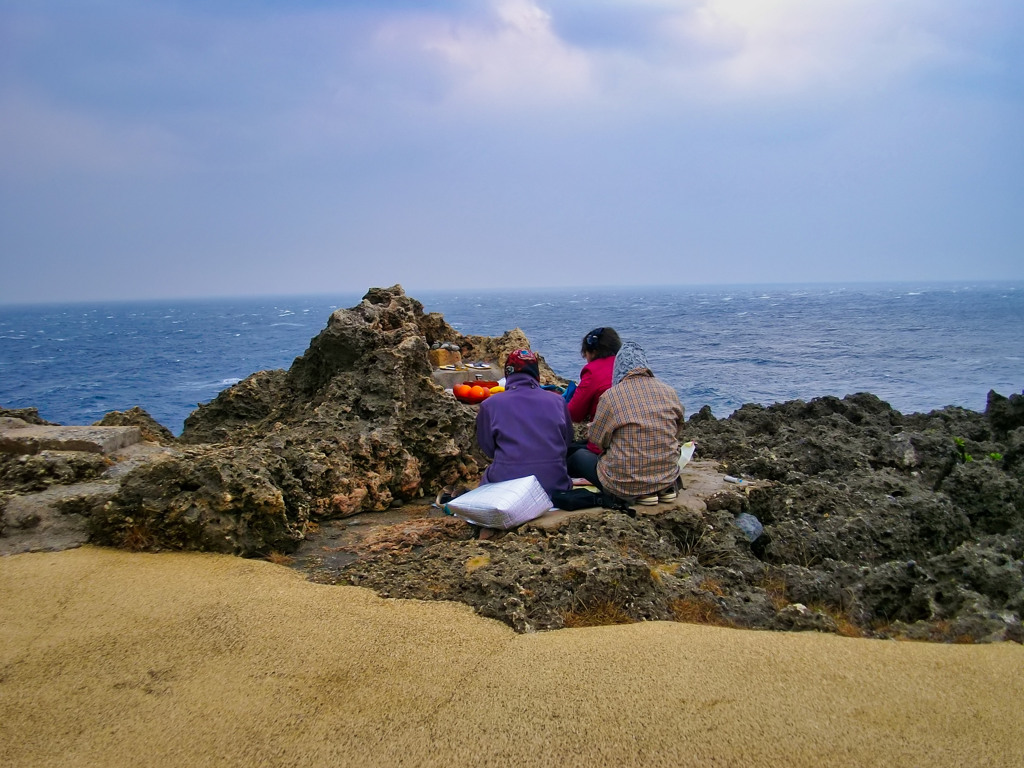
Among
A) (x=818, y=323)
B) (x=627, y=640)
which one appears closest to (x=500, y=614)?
(x=627, y=640)

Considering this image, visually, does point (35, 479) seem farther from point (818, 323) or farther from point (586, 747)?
point (818, 323)

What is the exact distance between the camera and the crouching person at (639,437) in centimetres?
640

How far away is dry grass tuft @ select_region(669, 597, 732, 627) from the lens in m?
4.54

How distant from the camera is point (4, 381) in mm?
41594

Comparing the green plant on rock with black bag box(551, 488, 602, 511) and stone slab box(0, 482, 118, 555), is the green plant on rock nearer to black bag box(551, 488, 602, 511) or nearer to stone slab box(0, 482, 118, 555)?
black bag box(551, 488, 602, 511)

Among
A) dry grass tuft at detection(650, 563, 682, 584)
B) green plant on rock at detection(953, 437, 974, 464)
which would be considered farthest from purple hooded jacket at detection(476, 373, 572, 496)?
green plant on rock at detection(953, 437, 974, 464)

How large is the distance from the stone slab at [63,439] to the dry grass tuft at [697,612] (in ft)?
19.0

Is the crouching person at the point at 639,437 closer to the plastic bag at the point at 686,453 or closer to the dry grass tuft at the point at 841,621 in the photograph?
the plastic bag at the point at 686,453

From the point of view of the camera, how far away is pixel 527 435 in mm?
6707

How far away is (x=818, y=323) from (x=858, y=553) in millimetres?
74232

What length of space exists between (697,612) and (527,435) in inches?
100

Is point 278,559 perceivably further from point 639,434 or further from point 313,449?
point 639,434

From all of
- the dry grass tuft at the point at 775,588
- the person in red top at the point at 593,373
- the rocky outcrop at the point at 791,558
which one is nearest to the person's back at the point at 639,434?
the rocky outcrop at the point at 791,558

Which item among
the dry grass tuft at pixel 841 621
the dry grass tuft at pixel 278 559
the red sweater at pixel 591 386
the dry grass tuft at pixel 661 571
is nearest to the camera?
the dry grass tuft at pixel 841 621
